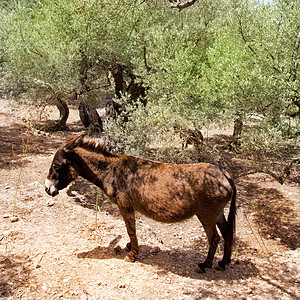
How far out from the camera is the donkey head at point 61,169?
17.8 feet

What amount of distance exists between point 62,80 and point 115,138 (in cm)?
668

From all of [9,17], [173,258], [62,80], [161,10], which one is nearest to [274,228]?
[173,258]

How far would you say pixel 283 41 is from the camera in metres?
10.3

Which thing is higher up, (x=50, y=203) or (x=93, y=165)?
(x=93, y=165)

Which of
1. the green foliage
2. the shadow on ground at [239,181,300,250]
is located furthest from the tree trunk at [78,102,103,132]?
the shadow on ground at [239,181,300,250]

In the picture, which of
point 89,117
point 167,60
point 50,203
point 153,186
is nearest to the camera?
point 153,186

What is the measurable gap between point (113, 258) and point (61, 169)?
6.60ft

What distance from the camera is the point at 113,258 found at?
5.50 m

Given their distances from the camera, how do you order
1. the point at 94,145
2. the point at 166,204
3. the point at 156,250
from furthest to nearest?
1. the point at 156,250
2. the point at 94,145
3. the point at 166,204

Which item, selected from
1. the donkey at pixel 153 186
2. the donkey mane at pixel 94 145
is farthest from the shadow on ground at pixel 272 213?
the donkey mane at pixel 94 145

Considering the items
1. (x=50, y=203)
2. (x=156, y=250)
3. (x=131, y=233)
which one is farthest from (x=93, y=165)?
(x=50, y=203)

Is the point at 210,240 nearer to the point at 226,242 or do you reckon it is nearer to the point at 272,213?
the point at 226,242

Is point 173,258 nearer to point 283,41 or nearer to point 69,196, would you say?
point 69,196

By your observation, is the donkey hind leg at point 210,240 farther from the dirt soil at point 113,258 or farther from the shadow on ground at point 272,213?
the shadow on ground at point 272,213
